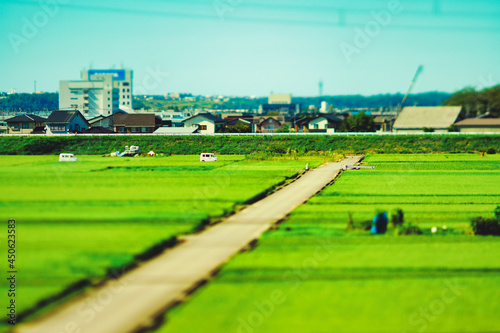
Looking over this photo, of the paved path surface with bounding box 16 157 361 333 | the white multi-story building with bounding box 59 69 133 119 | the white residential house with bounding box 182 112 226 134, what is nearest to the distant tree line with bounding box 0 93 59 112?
the white multi-story building with bounding box 59 69 133 119

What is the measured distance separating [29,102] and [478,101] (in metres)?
86.8

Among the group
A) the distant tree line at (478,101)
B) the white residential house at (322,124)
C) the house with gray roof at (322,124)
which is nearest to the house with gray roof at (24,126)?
the house with gray roof at (322,124)

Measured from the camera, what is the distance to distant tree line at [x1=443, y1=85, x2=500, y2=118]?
104 metres

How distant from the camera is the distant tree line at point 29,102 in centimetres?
9125

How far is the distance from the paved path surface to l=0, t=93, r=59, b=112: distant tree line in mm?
80132

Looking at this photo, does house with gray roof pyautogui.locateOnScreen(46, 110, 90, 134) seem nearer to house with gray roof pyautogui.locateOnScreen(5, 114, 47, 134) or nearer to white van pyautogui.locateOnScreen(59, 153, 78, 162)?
house with gray roof pyautogui.locateOnScreen(5, 114, 47, 134)

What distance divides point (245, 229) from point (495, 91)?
97.2 m

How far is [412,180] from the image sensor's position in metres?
35.7

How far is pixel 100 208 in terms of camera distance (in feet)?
77.3

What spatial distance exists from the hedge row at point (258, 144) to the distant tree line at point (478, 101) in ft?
141

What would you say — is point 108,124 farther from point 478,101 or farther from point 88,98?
point 478,101

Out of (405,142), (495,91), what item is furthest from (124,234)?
(495,91)

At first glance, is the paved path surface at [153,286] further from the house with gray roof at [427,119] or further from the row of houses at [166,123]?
the house with gray roof at [427,119]

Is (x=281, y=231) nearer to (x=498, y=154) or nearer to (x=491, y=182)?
(x=491, y=182)
